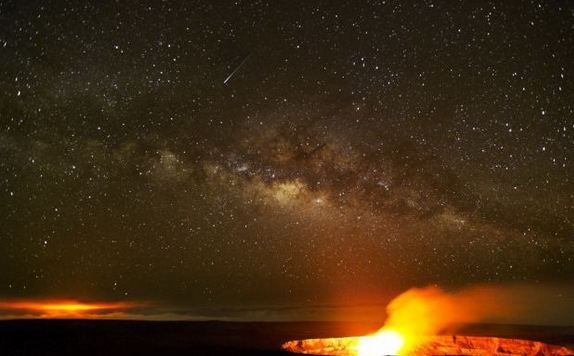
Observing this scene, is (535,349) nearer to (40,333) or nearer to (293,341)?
(293,341)

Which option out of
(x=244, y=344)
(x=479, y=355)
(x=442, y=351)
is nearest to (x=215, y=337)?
(x=244, y=344)

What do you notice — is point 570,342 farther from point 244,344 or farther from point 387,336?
point 244,344

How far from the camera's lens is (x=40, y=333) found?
20172 millimetres

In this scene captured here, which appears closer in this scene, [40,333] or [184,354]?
[184,354]

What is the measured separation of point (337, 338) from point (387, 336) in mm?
3350

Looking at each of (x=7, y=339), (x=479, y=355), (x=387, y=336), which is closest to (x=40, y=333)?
(x=7, y=339)

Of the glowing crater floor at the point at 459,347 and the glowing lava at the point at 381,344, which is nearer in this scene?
the glowing crater floor at the point at 459,347

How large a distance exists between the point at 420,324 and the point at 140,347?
51.9 feet

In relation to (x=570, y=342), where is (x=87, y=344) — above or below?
above

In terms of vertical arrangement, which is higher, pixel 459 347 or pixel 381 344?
pixel 381 344

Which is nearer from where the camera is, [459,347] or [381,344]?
[459,347]

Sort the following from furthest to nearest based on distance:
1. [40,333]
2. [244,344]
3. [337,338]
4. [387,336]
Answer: [387,336], [337,338], [40,333], [244,344]

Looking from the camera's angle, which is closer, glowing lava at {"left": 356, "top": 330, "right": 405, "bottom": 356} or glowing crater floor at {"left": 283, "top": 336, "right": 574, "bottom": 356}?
glowing crater floor at {"left": 283, "top": 336, "right": 574, "bottom": 356}

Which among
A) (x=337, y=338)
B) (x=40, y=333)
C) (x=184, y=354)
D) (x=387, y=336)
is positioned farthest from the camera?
(x=387, y=336)
